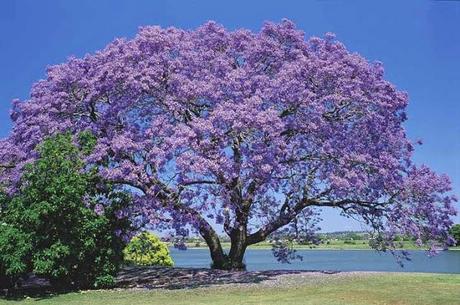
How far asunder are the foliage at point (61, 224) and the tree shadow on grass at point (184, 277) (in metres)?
1.82

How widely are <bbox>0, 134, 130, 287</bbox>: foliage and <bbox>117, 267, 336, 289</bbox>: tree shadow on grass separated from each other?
5.96ft

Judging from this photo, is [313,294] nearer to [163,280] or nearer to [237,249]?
[163,280]

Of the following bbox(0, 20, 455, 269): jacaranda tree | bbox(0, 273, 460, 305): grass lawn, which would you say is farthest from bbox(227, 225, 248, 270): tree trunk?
bbox(0, 273, 460, 305): grass lawn

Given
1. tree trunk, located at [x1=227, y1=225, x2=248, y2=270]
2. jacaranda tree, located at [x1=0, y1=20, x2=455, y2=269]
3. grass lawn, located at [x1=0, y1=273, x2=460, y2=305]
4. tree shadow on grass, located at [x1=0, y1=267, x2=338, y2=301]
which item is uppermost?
jacaranda tree, located at [x1=0, y1=20, x2=455, y2=269]

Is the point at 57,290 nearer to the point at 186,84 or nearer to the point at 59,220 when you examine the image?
the point at 59,220

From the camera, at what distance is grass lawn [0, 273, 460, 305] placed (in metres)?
18.4

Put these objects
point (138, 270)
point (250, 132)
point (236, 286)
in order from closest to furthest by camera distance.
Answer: point (236, 286), point (250, 132), point (138, 270)

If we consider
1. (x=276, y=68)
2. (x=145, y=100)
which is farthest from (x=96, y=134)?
(x=276, y=68)

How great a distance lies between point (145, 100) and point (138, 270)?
28.2ft

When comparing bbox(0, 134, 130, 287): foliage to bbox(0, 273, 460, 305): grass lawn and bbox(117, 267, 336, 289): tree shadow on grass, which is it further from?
bbox(117, 267, 336, 289): tree shadow on grass

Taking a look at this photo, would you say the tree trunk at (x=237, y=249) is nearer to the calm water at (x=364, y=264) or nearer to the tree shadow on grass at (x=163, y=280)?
the tree shadow on grass at (x=163, y=280)

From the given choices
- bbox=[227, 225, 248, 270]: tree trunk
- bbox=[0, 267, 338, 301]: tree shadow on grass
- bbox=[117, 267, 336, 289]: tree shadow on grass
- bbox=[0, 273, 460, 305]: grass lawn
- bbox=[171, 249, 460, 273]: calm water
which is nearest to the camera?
bbox=[0, 273, 460, 305]: grass lawn

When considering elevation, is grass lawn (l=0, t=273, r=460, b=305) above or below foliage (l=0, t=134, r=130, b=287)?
below

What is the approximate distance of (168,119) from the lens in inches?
994
